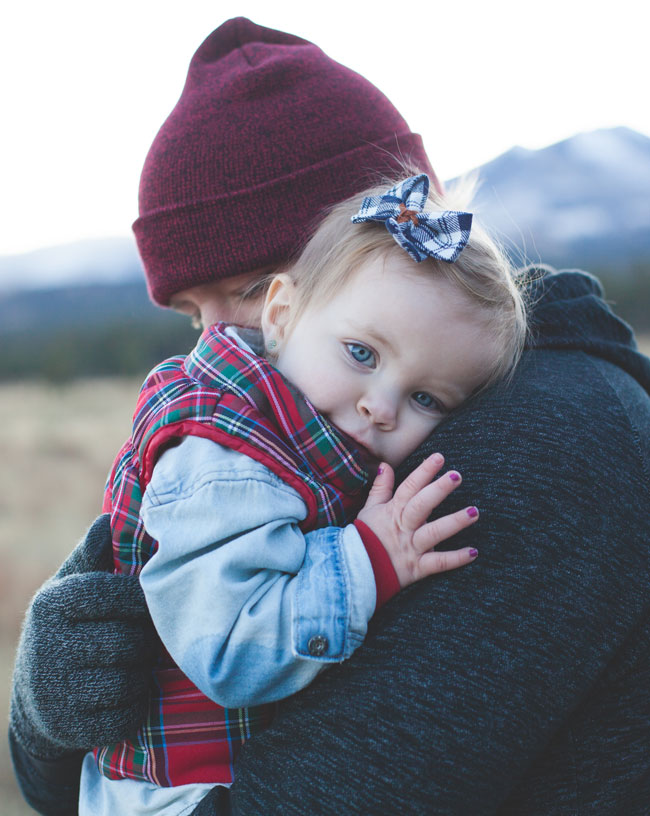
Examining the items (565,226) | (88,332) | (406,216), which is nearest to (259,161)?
(406,216)

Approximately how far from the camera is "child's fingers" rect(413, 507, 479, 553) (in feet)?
3.57

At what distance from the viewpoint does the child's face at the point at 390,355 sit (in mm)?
1346

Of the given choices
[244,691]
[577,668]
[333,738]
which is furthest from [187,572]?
[577,668]

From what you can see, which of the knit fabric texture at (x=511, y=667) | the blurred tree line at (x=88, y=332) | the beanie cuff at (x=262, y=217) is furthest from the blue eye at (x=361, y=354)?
the blurred tree line at (x=88, y=332)

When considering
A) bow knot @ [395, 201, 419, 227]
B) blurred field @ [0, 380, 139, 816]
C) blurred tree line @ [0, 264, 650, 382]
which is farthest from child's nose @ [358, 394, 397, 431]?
blurred tree line @ [0, 264, 650, 382]

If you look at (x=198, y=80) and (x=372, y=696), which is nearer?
(x=372, y=696)

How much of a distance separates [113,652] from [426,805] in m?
0.58

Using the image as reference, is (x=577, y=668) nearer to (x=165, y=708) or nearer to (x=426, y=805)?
(x=426, y=805)

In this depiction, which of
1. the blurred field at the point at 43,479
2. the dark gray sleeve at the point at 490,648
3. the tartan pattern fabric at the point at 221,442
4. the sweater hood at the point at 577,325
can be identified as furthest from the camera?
the blurred field at the point at 43,479

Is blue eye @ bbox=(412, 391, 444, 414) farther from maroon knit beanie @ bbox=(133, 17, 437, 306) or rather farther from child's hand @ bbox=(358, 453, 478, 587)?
maroon knit beanie @ bbox=(133, 17, 437, 306)

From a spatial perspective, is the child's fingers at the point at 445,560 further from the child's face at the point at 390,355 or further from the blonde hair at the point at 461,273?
the blonde hair at the point at 461,273

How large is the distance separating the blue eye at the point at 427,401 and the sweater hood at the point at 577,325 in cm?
25

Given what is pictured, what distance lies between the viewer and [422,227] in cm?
137

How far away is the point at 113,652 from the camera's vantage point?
122 centimetres
